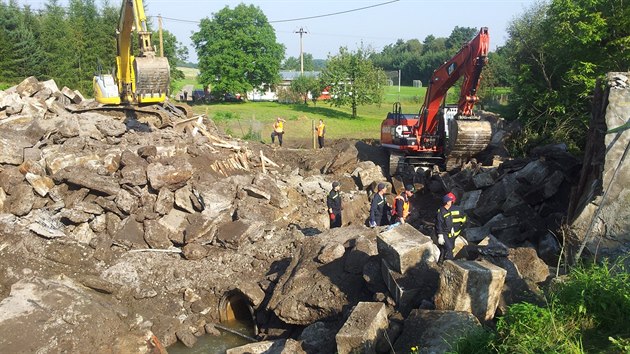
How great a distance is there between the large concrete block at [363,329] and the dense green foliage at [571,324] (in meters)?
1.13

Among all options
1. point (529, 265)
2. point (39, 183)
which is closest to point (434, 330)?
point (529, 265)

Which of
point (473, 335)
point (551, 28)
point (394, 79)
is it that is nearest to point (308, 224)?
point (473, 335)

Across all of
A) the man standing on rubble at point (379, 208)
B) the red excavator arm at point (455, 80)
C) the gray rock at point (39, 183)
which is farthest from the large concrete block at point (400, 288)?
the gray rock at point (39, 183)

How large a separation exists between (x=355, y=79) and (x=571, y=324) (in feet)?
98.5

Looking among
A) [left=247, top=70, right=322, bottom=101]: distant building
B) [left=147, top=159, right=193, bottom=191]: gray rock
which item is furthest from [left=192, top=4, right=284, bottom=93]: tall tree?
[left=147, top=159, right=193, bottom=191]: gray rock

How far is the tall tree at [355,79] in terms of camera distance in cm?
3400

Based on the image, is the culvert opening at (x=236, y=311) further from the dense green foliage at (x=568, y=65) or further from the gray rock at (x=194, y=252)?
the dense green foliage at (x=568, y=65)

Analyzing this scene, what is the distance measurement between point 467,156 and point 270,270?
7.10 meters

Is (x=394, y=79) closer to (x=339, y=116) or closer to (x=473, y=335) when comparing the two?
(x=339, y=116)

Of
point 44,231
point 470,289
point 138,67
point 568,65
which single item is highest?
point 138,67

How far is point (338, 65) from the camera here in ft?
113

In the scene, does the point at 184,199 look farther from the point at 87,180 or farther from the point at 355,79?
the point at 355,79

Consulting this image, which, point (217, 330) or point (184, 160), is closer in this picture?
point (217, 330)

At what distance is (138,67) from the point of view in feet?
34.5
